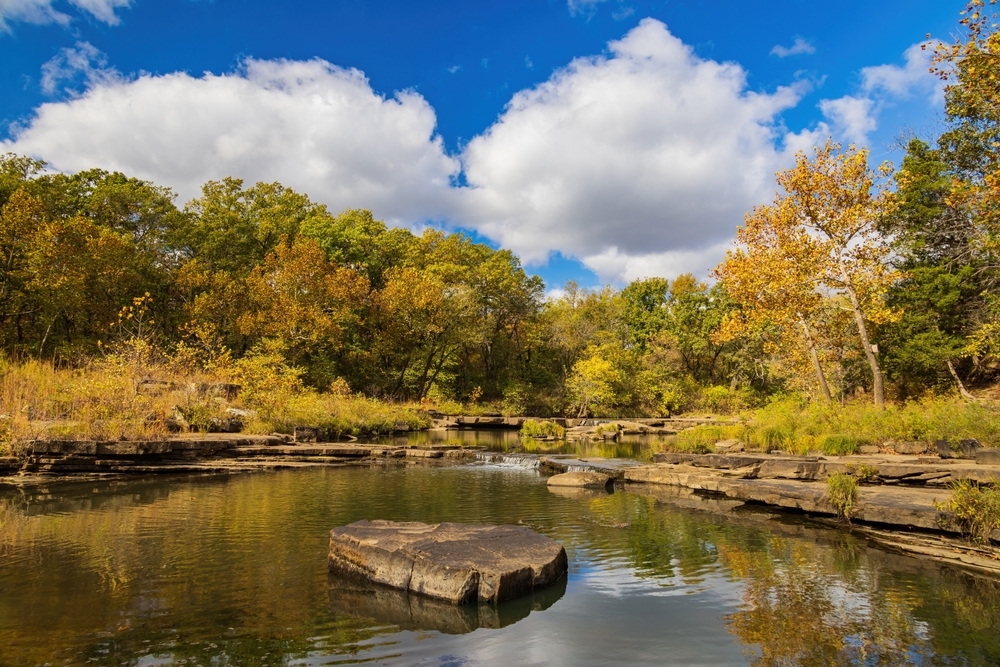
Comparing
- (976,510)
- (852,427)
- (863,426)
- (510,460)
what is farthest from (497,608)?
(852,427)

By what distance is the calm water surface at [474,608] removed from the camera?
4.98 meters

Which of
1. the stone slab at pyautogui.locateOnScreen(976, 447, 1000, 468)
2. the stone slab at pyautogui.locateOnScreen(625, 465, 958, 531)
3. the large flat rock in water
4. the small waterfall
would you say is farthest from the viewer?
the small waterfall

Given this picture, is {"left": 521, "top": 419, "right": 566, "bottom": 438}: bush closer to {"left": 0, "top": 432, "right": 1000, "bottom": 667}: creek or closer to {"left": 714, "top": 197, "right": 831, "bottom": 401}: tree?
{"left": 714, "top": 197, "right": 831, "bottom": 401}: tree

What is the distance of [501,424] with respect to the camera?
3619cm

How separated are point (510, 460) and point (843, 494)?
1094 centimetres

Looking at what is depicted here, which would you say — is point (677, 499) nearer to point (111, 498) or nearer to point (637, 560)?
point (637, 560)

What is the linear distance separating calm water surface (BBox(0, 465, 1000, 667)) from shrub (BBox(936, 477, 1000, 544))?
111 cm

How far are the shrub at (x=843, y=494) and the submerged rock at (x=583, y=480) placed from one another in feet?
18.4

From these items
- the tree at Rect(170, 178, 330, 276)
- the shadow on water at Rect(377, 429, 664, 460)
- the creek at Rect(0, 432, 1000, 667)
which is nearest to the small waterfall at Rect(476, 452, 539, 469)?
the shadow on water at Rect(377, 429, 664, 460)

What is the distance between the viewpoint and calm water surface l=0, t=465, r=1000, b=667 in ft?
16.3

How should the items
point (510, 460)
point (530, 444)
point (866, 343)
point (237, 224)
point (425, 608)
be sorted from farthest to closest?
point (237, 224) < point (530, 444) < point (510, 460) < point (866, 343) < point (425, 608)

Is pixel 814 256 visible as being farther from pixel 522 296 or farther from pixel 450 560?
pixel 522 296

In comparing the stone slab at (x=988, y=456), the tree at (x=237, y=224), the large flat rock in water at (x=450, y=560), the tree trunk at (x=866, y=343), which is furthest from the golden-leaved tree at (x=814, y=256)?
the tree at (x=237, y=224)

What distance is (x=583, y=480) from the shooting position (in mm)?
14594
